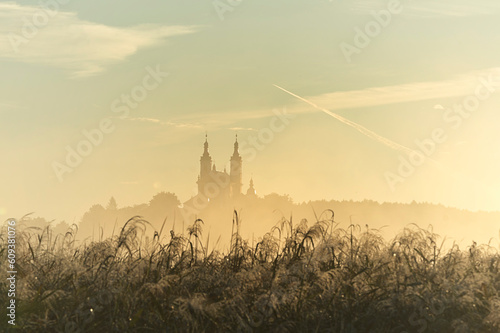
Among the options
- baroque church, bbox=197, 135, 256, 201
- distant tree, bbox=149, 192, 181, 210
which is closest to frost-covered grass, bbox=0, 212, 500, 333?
distant tree, bbox=149, 192, 181, 210

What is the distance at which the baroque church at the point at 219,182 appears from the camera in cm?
18625

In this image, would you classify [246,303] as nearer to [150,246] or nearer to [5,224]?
[150,246]

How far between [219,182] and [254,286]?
17900 centimetres

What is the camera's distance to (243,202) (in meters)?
182

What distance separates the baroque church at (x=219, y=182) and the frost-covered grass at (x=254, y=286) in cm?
17255

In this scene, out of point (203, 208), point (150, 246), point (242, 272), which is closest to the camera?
point (242, 272)

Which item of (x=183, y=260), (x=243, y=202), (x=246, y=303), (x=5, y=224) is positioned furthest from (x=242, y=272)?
(x=243, y=202)

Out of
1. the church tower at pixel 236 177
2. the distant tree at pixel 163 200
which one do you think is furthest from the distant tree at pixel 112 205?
the church tower at pixel 236 177

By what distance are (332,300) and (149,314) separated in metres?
2.49

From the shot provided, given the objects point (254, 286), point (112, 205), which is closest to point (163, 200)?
point (112, 205)

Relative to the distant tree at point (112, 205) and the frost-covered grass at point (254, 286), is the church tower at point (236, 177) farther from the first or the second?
the frost-covered grass at point (254, 286)

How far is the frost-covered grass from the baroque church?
172547 millimetres

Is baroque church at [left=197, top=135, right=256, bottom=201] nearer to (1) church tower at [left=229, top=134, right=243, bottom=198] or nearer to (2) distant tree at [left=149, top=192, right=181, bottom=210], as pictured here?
(1) church tower at [left=229, top=134, right=243, bottom=198]

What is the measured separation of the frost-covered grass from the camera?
327 inches
